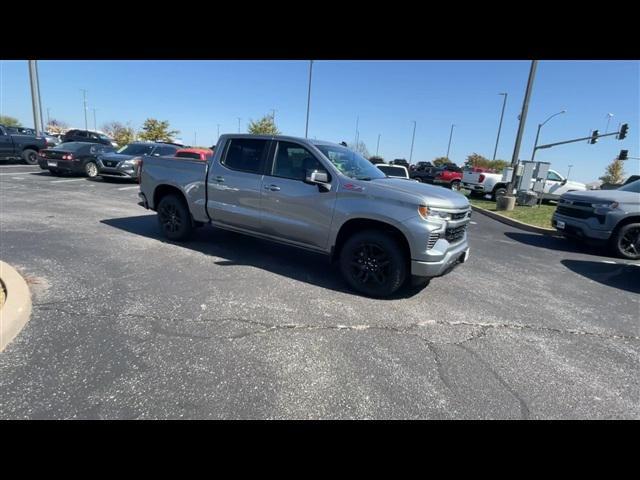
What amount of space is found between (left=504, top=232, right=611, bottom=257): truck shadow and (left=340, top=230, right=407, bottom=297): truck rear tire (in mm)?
5856

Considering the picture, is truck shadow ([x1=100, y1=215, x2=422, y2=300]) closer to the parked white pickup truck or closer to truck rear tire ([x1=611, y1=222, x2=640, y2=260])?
truck rear tire ([x1=611, y1=222, x2=640, y2=260])

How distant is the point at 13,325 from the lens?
289 cm

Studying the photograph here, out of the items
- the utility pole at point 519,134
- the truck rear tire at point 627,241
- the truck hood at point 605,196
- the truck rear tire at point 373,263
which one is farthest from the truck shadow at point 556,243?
the truck rear tire at point 373,263

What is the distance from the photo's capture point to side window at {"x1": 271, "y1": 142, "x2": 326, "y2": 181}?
4.66 metres

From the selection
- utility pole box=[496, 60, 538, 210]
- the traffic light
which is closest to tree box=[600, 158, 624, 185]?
the traffic light

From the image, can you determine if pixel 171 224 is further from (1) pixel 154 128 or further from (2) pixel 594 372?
(1) pixel 154 128

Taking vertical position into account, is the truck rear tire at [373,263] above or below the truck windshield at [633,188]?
below

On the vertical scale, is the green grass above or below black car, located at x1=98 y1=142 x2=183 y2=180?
below

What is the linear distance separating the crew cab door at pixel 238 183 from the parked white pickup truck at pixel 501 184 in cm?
1508

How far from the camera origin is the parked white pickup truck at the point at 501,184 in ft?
55.7

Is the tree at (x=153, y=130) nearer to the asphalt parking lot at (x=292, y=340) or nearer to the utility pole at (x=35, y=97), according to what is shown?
the utility pole at (x=35, y=97)

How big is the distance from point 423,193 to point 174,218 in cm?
432

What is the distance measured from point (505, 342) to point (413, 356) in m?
1.10
